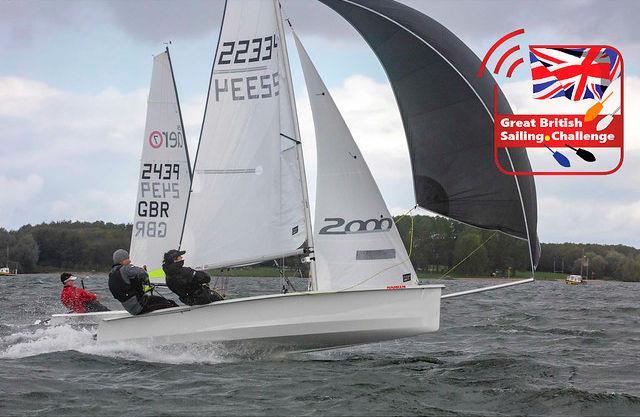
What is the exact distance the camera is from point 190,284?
10.7 m

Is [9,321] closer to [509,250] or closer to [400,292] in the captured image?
[400,292]

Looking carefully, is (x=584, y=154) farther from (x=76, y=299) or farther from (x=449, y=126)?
(x=76, y=299)

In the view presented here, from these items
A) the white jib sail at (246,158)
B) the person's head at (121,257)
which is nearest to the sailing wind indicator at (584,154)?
the white jib sail at (246,158)

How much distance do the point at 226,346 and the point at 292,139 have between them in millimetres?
2978

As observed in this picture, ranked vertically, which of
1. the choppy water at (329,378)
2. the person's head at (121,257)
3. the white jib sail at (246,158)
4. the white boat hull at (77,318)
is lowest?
the choppy water at (329,378)

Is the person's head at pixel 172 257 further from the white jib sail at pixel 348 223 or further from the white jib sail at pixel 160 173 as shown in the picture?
the white jib sail at pixel 160 173

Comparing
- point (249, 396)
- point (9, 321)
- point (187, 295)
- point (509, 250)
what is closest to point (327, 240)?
point (187, 295)

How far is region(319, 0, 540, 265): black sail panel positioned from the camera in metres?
10.2

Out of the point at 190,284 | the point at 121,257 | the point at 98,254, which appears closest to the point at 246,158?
the point at 190,284

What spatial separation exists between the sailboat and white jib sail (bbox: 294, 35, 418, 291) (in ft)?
0.05

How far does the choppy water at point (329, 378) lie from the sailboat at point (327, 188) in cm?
53

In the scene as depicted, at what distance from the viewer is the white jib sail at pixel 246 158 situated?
11.2 meters

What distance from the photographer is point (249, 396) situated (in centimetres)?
819

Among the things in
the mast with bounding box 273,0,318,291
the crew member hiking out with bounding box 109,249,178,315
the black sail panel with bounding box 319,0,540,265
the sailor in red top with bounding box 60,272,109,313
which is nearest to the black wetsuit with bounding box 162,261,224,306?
the crew member hiking out with bounding box 109,249,178,315
